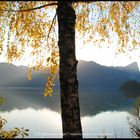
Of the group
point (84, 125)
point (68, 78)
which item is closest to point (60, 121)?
point (84, 125)

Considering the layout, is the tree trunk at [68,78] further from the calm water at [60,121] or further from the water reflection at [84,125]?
the water reflection at [84,125]

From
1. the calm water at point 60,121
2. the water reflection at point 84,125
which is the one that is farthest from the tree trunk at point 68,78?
the water reflection at point 84,125

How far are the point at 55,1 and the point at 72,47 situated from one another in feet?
5.68

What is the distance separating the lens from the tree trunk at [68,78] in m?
6.85

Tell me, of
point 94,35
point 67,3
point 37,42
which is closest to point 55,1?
point 67,3

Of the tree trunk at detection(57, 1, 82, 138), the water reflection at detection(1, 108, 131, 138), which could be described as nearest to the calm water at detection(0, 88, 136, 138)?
the water reflection at detection(1, 108, 131, 138)

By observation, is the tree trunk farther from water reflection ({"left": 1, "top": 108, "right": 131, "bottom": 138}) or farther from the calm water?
water reflection ({"left": 1, "top": 108, "right": 131, "bottom": 138})

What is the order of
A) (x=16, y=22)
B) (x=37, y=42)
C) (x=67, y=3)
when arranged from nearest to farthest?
(x=67, y=3)
(x=16, y=22)
(x=37, y=42)

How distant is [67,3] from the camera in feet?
24.8

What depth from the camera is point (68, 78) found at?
6.98m

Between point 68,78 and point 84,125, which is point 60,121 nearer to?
point 84,125

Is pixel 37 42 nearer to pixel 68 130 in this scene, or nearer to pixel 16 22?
pixel 16 22

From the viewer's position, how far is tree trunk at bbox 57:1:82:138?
6.85 m

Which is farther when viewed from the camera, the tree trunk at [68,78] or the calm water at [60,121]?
the calm water at [60,121]
